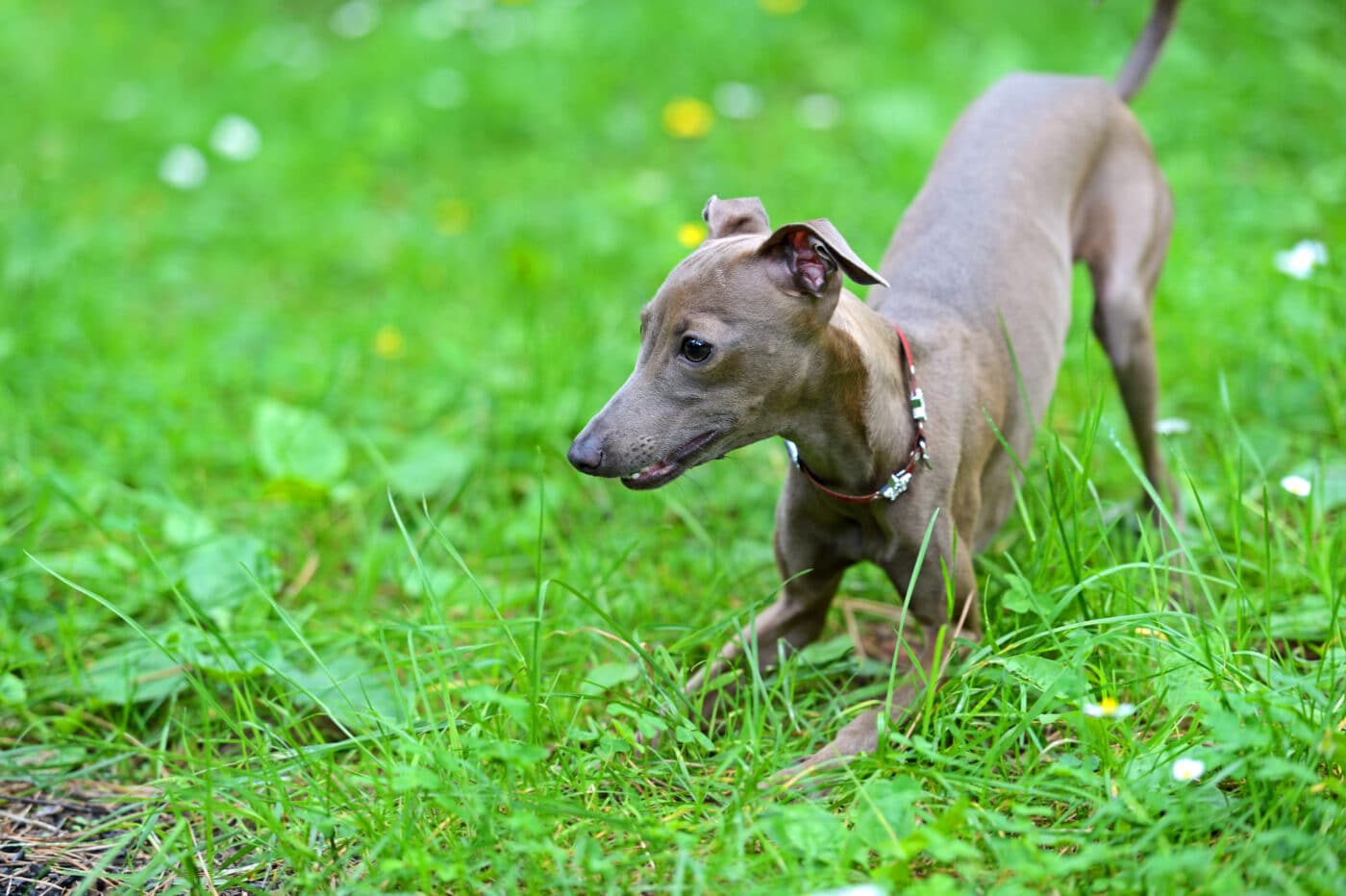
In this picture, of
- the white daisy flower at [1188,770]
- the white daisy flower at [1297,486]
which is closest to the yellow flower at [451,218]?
the white daisy flower at [1297,486]

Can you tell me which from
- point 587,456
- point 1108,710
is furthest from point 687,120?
point 1108,710

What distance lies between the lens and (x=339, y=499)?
12.3ft

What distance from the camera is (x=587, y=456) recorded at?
2.38 meters

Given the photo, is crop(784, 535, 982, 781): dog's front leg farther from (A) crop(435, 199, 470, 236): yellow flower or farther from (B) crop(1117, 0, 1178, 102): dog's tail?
(A) crop(435, 199, 470, 236): yellow flower

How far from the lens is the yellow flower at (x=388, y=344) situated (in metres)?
4.58

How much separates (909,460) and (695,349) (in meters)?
0.53

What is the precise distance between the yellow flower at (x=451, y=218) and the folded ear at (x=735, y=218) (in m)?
3.04

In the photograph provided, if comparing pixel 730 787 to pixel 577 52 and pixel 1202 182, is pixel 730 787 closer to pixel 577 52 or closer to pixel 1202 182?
pixel 1202 182

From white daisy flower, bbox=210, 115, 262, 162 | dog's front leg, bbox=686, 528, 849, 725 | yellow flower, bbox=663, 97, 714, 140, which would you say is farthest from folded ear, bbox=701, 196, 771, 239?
white daisy flower, bbox=210, 115, 262, 162

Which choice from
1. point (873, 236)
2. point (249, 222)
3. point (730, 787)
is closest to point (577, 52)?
point (249, 222)

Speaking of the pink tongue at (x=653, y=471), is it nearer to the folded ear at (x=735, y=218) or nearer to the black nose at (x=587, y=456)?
the black nose at (x=587, y=456)

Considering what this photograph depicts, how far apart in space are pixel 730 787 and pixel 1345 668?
3.96ft

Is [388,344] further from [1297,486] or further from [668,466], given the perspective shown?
[1297,486]

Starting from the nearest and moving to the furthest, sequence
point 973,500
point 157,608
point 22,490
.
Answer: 1. point 973,500
2. point 157,608
3. point 22,490
